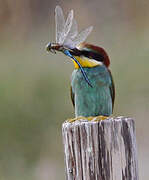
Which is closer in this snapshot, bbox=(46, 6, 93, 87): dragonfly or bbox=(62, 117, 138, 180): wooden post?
bbox=(62, 117, 138, 180): wooden post

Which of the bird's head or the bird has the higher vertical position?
the bird's head

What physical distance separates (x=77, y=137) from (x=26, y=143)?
8.70 feet

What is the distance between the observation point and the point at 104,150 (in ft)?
6.10

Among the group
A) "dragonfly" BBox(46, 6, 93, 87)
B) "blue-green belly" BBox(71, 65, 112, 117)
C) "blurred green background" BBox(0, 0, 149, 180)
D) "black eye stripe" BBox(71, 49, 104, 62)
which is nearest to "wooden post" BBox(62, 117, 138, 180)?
"dragonfly" BBox(46, 6, 93, 87)

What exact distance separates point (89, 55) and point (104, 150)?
3.20ft

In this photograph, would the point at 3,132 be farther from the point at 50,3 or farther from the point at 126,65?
the point at 50,3

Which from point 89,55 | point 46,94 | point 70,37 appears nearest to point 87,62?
point 89,55

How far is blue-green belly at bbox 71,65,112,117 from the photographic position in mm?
2875

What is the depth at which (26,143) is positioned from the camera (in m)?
4.50

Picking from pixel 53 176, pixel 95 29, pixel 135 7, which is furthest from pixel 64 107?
pixel 135 7

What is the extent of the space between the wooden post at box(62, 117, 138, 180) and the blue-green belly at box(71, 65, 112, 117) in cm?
97

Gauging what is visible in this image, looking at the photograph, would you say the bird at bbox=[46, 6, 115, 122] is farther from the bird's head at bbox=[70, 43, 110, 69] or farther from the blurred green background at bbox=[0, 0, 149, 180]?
the blurred green background at bbox=[0, 0, 149, 180]

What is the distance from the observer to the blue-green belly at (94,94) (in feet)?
9.43

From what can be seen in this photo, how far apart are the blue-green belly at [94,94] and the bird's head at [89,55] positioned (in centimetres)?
4
